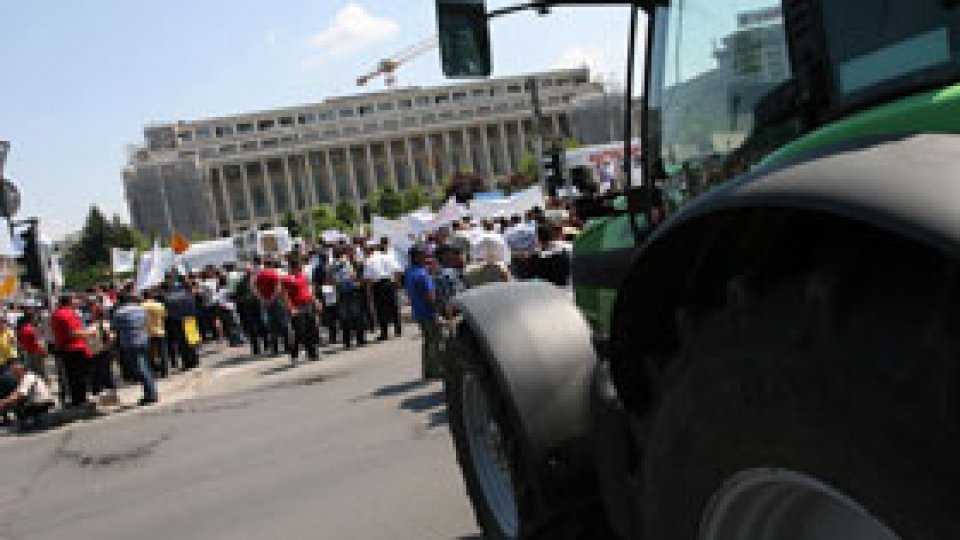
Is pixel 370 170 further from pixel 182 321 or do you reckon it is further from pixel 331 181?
pixel 182 321

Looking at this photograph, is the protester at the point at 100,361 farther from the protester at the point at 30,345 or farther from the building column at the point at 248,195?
the building column at the point at 248,195

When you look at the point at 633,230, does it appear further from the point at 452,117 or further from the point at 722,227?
the point at 452,117

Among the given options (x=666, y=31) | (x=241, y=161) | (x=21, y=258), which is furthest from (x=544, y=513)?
(x=241, y=161)

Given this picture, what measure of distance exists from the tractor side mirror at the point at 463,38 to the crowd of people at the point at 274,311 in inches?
287

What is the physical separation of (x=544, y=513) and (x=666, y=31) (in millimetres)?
1586

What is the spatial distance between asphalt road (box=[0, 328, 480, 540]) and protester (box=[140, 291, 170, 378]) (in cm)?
292

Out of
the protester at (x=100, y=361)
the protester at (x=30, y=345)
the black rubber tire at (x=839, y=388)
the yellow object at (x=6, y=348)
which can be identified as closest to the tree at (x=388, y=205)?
the protester at (x=30, y=345)

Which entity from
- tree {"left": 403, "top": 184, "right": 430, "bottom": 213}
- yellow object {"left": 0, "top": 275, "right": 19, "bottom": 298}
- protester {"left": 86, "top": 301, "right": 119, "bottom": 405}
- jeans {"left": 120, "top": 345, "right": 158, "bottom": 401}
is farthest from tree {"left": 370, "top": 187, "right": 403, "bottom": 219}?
jeans {"left": 120, "top": 345, "right": 158, "bottom": 401}

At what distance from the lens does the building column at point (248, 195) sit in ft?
447

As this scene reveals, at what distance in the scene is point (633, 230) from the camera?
10.8 ft

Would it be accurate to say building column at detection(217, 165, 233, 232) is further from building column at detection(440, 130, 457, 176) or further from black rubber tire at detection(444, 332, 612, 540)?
black rubber tire at detection(444, 332, 612, 540)

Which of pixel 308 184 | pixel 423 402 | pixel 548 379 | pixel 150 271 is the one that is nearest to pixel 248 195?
pixel 308 184

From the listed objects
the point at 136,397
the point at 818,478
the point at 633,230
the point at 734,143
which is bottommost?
the point at 136,397

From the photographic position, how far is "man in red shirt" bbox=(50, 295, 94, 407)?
45.0 feet
